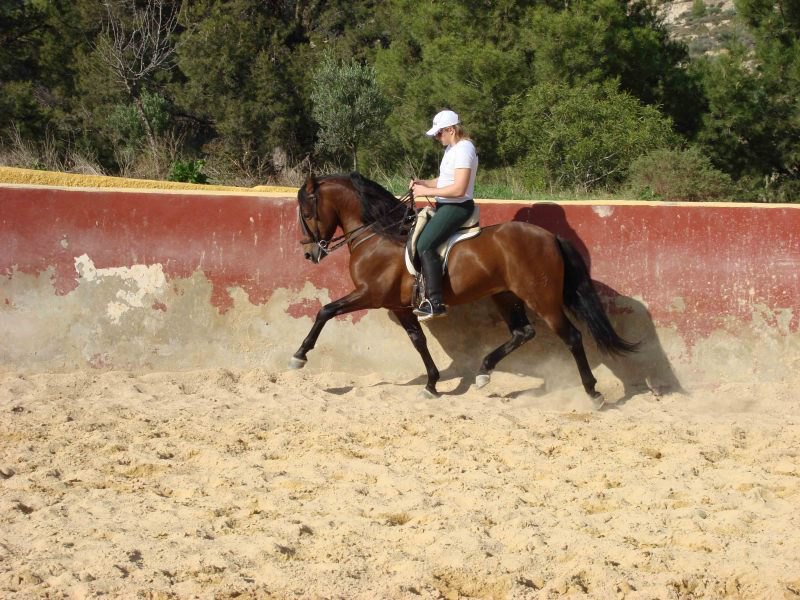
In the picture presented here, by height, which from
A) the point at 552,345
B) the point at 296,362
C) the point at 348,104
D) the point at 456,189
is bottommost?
the point at 296,362

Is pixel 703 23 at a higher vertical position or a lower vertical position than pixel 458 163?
higher

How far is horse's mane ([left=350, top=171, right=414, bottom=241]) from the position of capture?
8312 mm

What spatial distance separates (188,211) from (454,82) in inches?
456

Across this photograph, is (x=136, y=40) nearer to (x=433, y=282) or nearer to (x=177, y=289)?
(x=177, y=289)

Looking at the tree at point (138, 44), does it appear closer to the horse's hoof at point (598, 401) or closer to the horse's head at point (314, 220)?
the horse's head at point (314, 220)

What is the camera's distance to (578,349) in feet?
26.3

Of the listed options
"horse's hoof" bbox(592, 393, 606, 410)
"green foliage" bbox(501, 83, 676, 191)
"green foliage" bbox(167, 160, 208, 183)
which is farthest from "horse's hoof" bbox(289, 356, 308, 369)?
"green foliage" bbox(501, 83, 676, 191)

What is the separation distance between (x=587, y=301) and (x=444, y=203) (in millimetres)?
1423

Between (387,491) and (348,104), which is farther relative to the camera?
(348,104)

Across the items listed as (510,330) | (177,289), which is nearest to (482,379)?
(510,330)

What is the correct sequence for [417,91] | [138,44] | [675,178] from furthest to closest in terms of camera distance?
[138,44] < [417,91] < [675,178]

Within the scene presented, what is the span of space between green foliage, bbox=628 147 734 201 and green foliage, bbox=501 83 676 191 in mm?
947

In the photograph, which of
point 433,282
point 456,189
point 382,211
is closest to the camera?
point 456,189

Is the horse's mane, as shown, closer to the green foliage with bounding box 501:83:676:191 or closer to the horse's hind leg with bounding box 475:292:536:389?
the horse's hind leg with bounding box 475:292:536:389
